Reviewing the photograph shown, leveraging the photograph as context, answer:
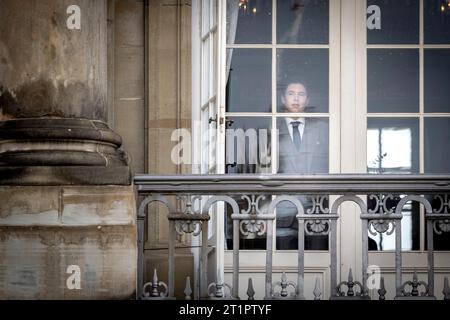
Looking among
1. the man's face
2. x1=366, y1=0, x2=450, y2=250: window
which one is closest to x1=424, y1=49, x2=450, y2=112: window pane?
x1=366, y1=0, x2=450, y2=250: window

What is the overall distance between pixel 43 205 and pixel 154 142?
6.31ft

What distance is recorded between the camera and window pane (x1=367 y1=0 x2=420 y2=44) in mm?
7719

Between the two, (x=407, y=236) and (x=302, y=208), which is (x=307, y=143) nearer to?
(x=407, y=236)

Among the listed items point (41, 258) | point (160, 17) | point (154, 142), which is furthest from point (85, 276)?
point (160, 17)

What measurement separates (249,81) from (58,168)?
2.44 meters

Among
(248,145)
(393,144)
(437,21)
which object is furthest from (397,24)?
(248,145)

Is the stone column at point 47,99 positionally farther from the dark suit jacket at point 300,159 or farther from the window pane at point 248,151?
the dark suit jacket at point 300,159

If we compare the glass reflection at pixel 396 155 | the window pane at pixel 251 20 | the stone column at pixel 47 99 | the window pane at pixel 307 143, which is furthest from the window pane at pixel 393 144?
the stone column at pixel 47 99

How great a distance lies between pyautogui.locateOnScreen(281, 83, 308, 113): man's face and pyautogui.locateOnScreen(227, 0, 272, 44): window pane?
19.2 inches

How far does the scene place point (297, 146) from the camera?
772 cm

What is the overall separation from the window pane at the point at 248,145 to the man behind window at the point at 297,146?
11cm

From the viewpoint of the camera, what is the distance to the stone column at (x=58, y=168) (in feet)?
18.4

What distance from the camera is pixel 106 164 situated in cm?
580
